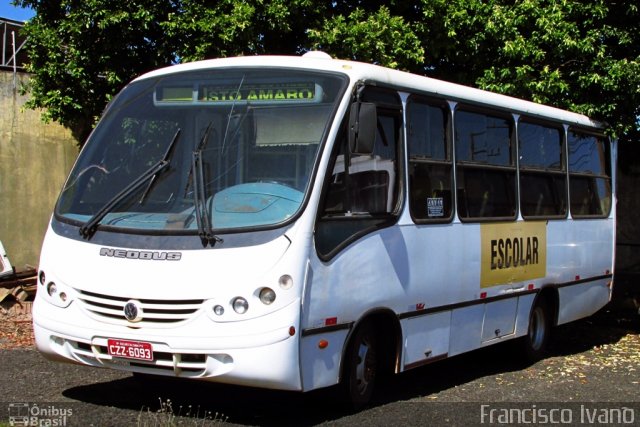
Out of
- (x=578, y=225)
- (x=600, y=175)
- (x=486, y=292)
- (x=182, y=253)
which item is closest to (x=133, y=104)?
(x=182, y=253)

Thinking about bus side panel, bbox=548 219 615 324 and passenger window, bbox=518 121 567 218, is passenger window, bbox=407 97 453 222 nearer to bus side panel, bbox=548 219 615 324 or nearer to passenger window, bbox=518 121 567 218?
passenger window, bbox=518 121 567 218

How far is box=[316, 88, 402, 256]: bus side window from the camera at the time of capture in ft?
20.7

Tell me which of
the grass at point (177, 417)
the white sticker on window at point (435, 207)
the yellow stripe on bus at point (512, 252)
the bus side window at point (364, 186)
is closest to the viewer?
the grass at point (177, 417)

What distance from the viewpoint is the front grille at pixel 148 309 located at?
230 inches

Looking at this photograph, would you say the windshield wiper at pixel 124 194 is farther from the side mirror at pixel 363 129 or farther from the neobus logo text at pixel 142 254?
the side mirror at pixel 363 129

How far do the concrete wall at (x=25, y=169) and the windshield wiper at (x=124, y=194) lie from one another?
8634 mm

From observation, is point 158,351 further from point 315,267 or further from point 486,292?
point 486,292

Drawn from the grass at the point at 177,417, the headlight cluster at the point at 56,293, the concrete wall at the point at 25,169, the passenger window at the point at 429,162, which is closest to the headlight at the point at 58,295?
the headlight cluster at the point at 56,293

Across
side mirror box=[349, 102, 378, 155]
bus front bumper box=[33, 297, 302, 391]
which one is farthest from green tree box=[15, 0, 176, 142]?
bus front bumper box=[33, 297, 302, 391]

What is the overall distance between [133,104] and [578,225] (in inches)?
239

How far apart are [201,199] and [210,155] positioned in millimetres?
406

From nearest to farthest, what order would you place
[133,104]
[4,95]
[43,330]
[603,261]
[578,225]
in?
[43,330]
[133,104]
[578,225]
[603,261]
[4,95]

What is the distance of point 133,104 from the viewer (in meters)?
7.08

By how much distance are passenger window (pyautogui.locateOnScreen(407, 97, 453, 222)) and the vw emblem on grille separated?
8.50 feet
